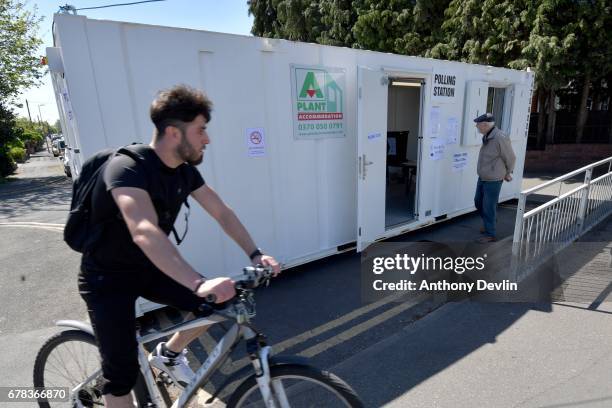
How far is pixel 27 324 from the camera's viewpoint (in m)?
3.74

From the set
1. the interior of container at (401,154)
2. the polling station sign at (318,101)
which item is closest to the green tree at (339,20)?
the interior of container at (401,154)

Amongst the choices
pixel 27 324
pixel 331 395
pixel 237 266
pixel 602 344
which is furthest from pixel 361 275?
pixel 27 324

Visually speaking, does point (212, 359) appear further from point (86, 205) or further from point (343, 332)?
point (343, 332)

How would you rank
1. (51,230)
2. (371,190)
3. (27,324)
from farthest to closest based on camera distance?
(51,230) < (371,190) < (27,324)

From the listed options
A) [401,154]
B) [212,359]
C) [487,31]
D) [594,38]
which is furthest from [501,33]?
[212,359]

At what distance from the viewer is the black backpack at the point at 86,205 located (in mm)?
1706

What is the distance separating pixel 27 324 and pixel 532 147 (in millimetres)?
14853

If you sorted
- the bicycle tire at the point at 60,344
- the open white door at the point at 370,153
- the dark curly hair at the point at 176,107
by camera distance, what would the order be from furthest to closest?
the open white door at the point at 370,153, the bicycle tire at the point at 60,344, the dark curly hair at the point at 176,107

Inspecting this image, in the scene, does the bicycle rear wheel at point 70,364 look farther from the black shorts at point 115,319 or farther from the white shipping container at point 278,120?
the white shipping container at point 278,120

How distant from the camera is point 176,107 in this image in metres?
1.68

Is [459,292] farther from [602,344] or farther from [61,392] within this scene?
[61,392]

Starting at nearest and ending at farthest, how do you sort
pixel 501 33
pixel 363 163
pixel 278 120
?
pixel 278 120 < pixel 363 163 < pixel 501 33

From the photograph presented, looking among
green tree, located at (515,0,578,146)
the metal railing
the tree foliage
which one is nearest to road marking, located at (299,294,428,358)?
the metal railing

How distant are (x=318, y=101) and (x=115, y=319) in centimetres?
339
